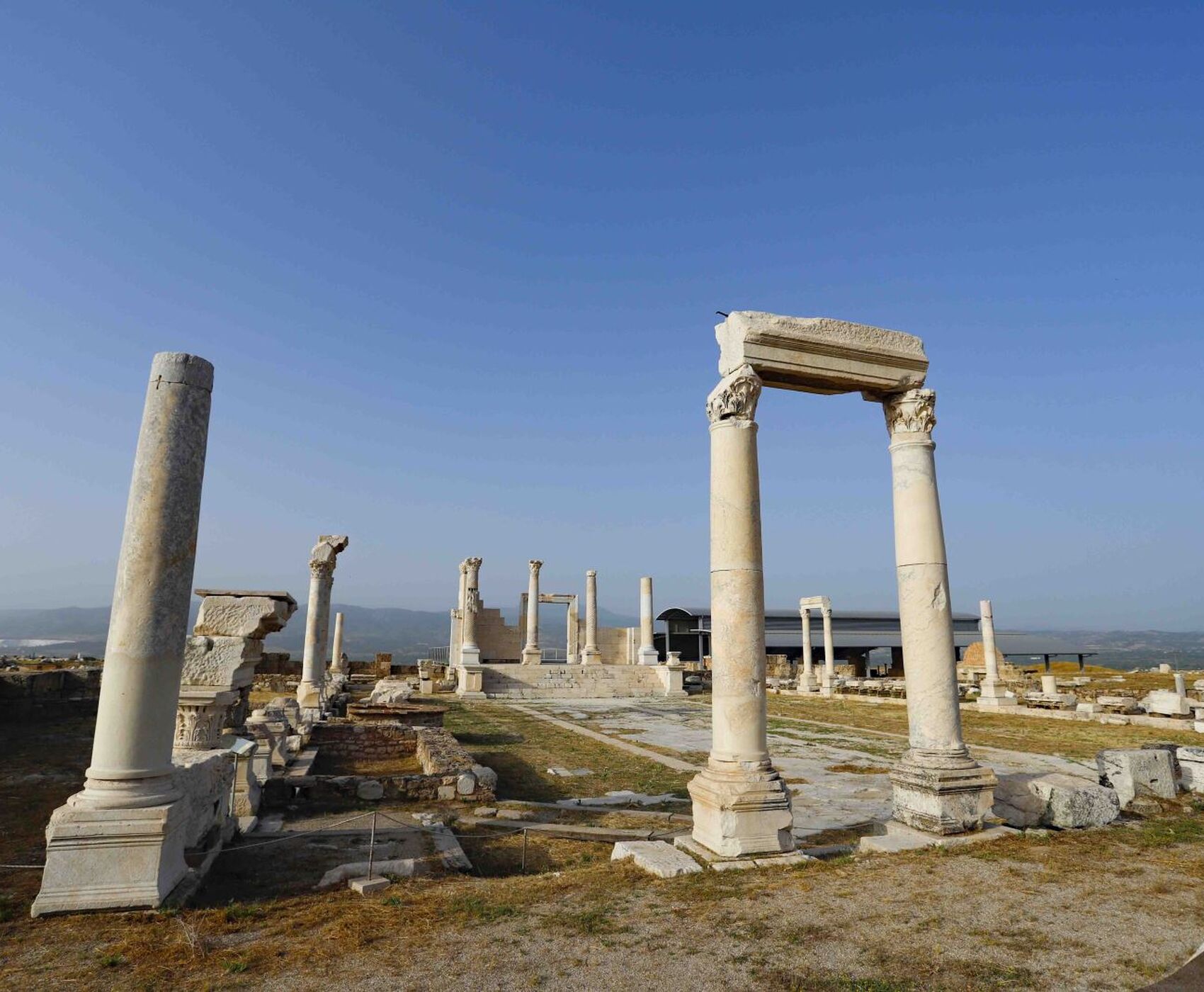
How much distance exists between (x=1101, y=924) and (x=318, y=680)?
21316 millimetres

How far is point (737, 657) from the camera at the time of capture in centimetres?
798

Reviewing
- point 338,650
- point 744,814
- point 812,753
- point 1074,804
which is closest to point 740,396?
point 744,814

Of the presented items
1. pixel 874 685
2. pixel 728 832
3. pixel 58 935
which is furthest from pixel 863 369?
pixel 874 685

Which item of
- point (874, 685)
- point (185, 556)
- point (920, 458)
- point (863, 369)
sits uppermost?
point (863, 369)

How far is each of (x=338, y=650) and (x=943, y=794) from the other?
4036cm

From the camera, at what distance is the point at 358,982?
14.6ft

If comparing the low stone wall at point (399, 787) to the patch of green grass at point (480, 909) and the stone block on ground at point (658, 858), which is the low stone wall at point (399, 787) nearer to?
the stone block on ground at point (658, 858)

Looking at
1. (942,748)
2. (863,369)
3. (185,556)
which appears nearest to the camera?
(185,556)

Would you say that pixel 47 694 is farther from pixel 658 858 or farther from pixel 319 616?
pixel 658 858

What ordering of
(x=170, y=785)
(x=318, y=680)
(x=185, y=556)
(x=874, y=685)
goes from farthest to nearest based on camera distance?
(x=874, y=685)
(x=318, y=680)
(x=185, y=556)
(x=170, y=785)

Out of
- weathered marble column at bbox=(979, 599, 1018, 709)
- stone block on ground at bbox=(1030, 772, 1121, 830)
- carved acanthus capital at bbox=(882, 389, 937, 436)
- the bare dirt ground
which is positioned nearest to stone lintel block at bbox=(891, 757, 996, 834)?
the bare dirt ground

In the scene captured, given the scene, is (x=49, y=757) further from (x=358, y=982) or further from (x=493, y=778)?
(x=358, y=982)

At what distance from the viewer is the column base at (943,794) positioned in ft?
26.3

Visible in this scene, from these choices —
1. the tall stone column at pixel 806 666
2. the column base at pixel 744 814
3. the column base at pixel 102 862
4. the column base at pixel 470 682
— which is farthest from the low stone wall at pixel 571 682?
the column base at pixel 102 862
